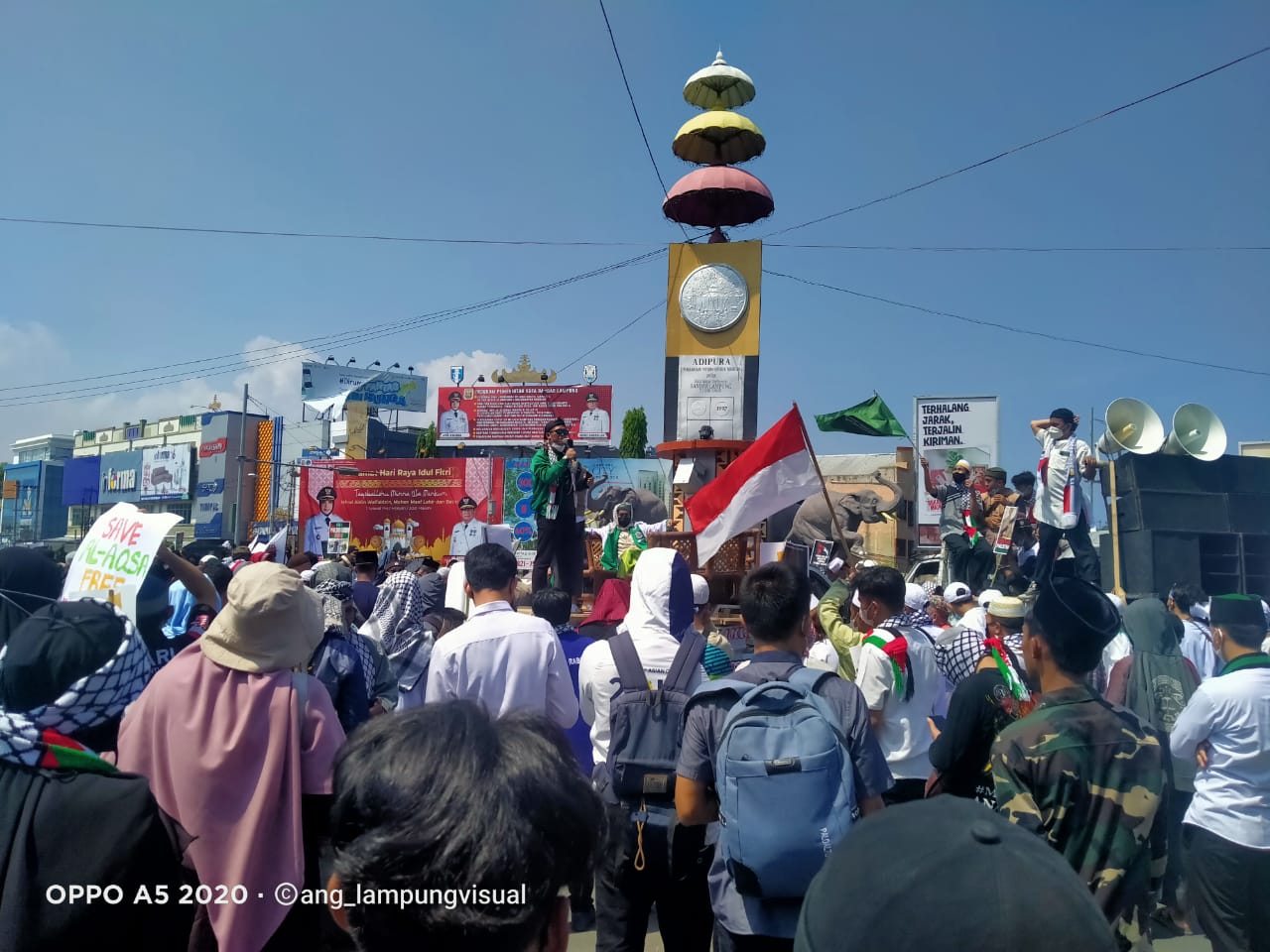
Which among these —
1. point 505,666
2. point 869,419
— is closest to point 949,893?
point 505,666

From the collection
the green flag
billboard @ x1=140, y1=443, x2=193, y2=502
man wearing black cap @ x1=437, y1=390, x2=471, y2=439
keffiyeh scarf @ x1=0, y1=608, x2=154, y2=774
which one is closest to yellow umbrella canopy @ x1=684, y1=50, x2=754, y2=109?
the green flag

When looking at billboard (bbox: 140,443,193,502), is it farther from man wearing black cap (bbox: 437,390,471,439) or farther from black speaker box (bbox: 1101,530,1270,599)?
black speaker box (bbox: 1101,530,1270,599)

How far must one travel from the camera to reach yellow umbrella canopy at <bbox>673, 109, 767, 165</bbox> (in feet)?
44.9

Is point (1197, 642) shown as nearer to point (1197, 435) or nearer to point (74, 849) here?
point (1197, 435)

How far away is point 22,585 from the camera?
10.9 feet

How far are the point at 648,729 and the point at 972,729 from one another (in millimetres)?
1128

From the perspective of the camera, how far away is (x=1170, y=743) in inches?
131

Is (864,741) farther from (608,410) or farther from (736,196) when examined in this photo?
(608,410)

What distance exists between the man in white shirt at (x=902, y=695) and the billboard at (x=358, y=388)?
4460cm

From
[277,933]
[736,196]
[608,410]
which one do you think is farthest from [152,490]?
[277,933]

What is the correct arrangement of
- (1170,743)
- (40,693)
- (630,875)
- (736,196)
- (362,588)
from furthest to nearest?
(736,196) → (362,588) → (1170,743) → (630,875) → (40,693)

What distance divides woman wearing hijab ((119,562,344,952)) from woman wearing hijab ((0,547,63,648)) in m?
1.25

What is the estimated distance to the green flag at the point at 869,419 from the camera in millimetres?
13125

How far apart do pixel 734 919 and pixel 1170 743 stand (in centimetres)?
202
